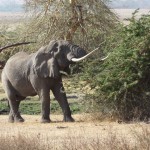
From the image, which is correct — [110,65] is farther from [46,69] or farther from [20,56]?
[20,56]

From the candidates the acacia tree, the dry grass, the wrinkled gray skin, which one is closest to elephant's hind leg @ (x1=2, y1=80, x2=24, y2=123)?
the wrinkled gray skin

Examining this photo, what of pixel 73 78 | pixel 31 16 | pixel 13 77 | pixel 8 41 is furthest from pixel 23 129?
pixel 8 41

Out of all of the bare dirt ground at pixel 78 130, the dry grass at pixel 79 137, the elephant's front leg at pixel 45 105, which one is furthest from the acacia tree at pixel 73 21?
the bare dirt ground at pixel 78 130

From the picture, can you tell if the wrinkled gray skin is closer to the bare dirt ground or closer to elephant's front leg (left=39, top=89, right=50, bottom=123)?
elephant's front leg (left=39, top=89, right=50, bottom=123)

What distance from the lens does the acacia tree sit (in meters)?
33.3

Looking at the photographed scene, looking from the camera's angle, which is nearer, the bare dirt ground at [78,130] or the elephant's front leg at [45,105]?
the bare dirt ground at [78,130]

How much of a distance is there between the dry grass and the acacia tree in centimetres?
1333

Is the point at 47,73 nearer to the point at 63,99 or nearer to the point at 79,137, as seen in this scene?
the point at 63,99

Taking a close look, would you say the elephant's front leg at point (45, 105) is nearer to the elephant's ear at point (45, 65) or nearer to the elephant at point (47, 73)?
the elephant at point (47, 73)

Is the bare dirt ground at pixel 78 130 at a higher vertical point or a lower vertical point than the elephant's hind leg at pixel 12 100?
higher

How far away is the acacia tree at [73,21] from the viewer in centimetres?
3334

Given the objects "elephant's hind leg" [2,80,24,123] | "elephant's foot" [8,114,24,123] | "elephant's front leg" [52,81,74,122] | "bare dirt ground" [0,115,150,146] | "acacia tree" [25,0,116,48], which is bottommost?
"acacia tree" [25,0,116,48]

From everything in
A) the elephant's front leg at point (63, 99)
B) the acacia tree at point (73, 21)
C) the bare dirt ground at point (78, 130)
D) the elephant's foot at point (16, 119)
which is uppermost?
the bare dirt ground at point (78, 130)

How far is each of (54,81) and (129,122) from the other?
2.95 metres
